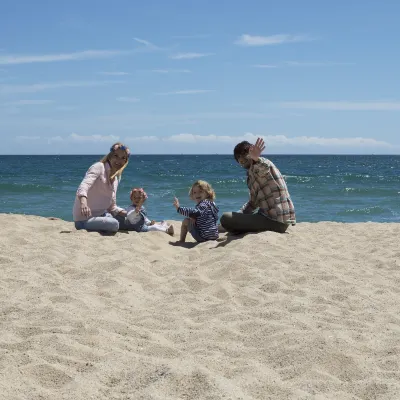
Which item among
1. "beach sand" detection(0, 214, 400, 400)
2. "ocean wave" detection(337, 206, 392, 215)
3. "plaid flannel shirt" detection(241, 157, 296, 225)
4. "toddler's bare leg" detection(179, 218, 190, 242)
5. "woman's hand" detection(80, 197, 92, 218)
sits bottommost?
"ocean wave" detection(337, 206, 392, 215)

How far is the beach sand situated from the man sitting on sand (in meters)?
0.44

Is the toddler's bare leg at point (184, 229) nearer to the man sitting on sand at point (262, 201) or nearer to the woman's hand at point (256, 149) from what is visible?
the man sitting on sand at point (262, 201)

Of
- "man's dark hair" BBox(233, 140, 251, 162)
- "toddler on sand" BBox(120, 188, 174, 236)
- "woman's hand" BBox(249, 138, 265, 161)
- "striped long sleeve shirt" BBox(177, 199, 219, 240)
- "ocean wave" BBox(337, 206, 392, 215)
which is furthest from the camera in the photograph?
"ocean wave" BBox(337, 206, 392, 215)

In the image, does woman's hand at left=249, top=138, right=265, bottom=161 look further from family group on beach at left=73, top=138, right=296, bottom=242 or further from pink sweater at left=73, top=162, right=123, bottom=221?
pink sweater at left=73, top=162, right=123, bottom=221

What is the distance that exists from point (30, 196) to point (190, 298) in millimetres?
15427

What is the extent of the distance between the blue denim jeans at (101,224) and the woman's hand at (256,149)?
1916 millimetres

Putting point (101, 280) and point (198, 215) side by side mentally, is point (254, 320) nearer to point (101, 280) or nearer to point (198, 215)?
point (101, 280)

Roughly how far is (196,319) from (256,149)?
122 inches

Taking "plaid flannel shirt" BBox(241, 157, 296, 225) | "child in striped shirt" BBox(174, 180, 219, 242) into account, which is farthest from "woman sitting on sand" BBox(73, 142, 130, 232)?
"plaid flannel shirt" BBox(241, 157, 296, 225)

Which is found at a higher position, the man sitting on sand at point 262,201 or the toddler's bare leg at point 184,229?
the man sitting on sand at point 262,201

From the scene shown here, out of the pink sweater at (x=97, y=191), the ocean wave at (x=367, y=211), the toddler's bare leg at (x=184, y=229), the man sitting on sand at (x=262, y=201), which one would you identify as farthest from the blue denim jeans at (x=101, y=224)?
the ocean wave at (x=367, y=211)

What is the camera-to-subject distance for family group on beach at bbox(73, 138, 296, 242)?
7234 mm

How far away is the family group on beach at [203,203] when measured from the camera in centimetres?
723

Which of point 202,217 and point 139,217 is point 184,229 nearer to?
point 202,217
